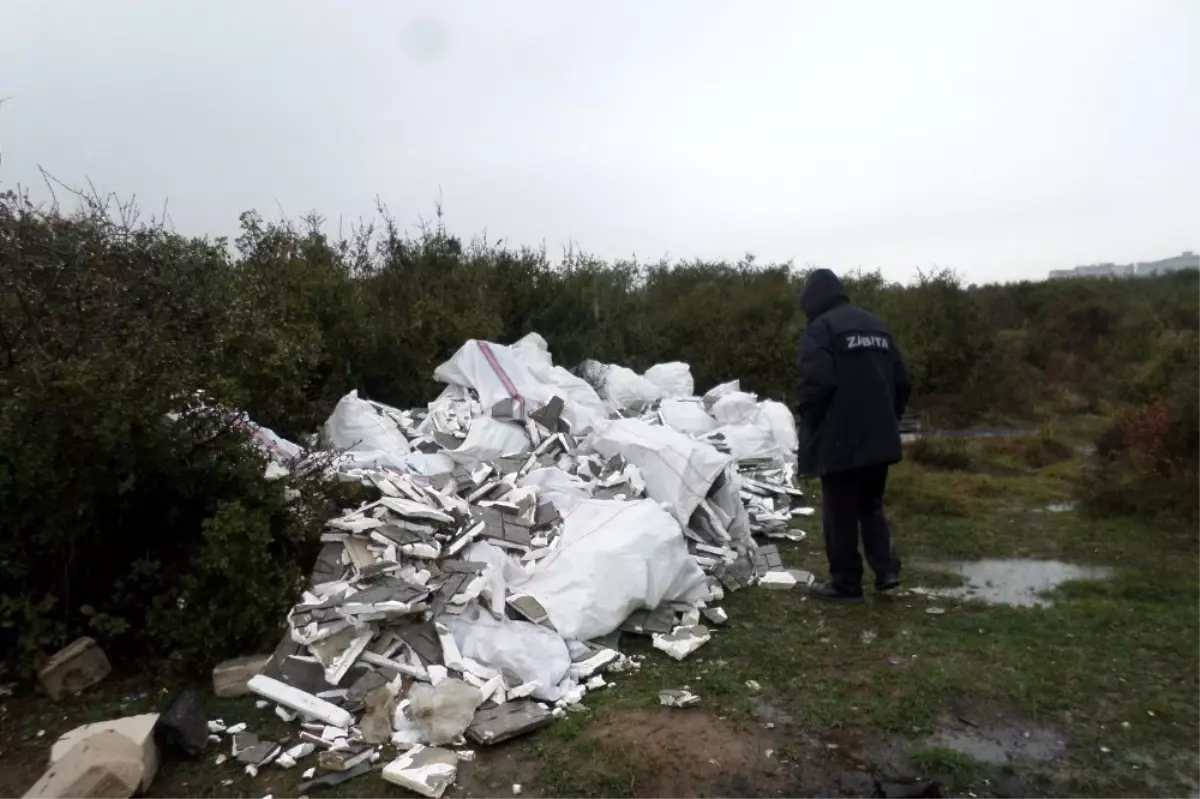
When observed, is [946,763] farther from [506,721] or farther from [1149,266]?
[1149,266]

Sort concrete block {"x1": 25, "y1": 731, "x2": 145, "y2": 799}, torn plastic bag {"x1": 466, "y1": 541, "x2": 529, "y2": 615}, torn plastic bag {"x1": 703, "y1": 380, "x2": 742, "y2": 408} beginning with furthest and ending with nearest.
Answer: torn plastic bag {"x1": 703, "y1": 380, "x2": 742, "y2": 408}
torn plastic bag {"x1": 466, "y1": 541, "x2": 529, "y2": 615}
concrete block {"x1": 25, "y1": 731, "x2": 145, "y2": 799}

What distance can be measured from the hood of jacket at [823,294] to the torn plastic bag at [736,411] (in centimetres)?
498

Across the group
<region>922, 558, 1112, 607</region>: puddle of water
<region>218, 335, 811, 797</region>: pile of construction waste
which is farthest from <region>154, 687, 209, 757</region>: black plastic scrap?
<region>922, 558, 1112, 607</region>: puddle of water

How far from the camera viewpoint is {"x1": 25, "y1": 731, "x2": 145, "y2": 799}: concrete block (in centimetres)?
324

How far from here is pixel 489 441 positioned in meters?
7.78

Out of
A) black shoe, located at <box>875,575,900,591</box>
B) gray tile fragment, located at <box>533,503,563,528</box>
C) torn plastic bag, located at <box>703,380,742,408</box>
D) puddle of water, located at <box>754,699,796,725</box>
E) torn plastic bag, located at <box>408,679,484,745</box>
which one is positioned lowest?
puddle of water, located at <box>754,699,796,725</box>

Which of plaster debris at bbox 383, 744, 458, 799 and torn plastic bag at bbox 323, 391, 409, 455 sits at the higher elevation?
torn plastic bag at bbox 323, 391, 409, 455

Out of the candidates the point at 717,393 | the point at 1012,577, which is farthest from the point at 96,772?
the point at 717,393

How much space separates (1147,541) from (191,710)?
7270 mm

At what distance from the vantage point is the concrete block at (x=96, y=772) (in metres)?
3.24

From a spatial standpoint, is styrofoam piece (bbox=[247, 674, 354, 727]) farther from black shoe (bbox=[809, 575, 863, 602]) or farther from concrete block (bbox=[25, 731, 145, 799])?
black shoe (bbox=[809, 575, 863, 602])

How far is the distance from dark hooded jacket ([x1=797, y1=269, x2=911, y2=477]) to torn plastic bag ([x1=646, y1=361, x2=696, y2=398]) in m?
6.62

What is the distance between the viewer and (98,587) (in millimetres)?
4742

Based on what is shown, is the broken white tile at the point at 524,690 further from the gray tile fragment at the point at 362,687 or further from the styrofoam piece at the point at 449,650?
the gray tile fragment at the point at 362,687
